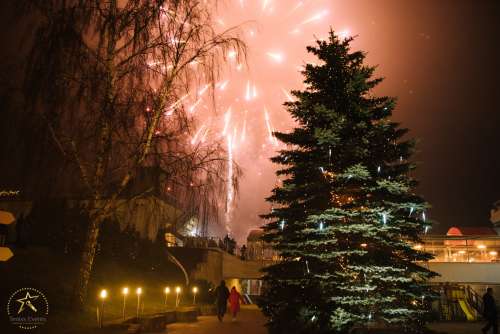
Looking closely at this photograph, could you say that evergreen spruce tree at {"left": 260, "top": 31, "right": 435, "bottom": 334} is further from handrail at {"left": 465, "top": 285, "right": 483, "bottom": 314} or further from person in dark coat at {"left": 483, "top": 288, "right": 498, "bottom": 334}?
handrail at {"left": 465, "top": 285, "right": 483, "bottom": 314}

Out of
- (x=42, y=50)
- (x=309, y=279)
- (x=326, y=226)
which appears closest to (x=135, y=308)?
(x=309, y=279)

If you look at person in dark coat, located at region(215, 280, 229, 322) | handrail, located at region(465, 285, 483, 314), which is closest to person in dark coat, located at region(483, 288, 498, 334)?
handrail, located at region(465, 285, 483, 314)

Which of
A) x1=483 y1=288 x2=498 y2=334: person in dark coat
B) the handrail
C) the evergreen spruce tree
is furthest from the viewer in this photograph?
the handrail

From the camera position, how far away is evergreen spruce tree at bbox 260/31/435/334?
1105 cm

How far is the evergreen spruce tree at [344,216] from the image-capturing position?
11055 mm

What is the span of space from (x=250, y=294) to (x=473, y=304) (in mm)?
19754

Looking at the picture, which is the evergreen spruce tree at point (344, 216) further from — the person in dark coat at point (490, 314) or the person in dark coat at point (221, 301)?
the person in dark coat at point (221, 301)

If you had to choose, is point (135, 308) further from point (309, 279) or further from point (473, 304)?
point (473, 304)

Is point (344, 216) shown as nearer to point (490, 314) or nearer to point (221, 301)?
point (490, 314)

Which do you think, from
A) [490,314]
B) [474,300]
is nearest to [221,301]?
[490,314]

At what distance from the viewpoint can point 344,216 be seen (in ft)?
36.9

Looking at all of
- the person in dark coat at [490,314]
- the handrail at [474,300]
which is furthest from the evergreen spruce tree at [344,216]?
the handrail at [474,300]

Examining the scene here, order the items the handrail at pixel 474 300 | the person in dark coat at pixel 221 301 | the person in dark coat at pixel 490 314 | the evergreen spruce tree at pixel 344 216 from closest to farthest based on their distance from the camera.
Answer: the evergreen spruce tree at pixel 344 216 → the person in dark coat at pixel 490 314 → the person in dark coat at pixel 221 301 → the handrail at pixel 474 300

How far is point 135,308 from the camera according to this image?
17.2 metres
